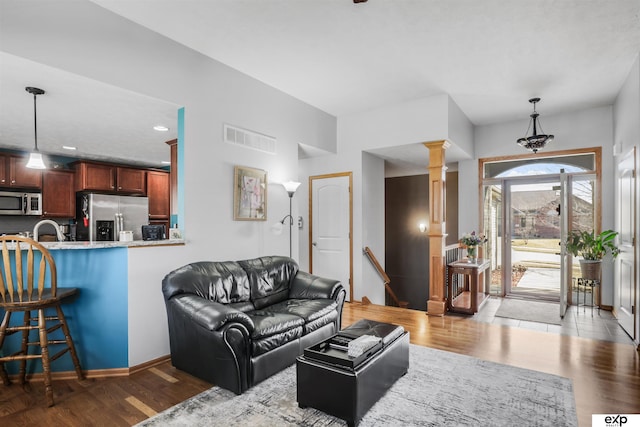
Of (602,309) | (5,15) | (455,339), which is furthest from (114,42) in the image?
(602,309)

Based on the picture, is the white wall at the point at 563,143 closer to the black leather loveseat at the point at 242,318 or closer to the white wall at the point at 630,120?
the white wall at the point at 630,120

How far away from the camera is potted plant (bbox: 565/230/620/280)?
4973 mm

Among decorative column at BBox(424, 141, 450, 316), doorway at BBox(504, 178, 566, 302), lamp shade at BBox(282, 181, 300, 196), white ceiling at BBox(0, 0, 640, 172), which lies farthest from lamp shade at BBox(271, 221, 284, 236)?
doorway at BBox(504, 178, 566, 302)

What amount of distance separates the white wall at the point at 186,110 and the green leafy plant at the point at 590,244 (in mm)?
4255

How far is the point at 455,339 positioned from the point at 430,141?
2753 millimetres

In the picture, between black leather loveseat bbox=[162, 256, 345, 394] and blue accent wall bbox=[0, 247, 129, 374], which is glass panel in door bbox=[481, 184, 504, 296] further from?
blue accent wall bbox=[0, 247, 129, 374]

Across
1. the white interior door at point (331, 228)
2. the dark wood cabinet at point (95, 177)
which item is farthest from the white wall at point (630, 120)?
the dark wood cabinet at point (95, 177)

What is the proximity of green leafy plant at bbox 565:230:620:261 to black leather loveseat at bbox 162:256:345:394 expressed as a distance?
12.3ft

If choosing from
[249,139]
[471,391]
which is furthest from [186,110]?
[471,391]

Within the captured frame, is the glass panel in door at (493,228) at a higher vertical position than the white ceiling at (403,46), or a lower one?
lower

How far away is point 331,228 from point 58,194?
5193 millimetres

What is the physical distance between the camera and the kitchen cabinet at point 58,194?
20.7ft

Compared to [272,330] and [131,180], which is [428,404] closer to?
[272,330]

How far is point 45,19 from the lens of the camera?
2.65 meters
